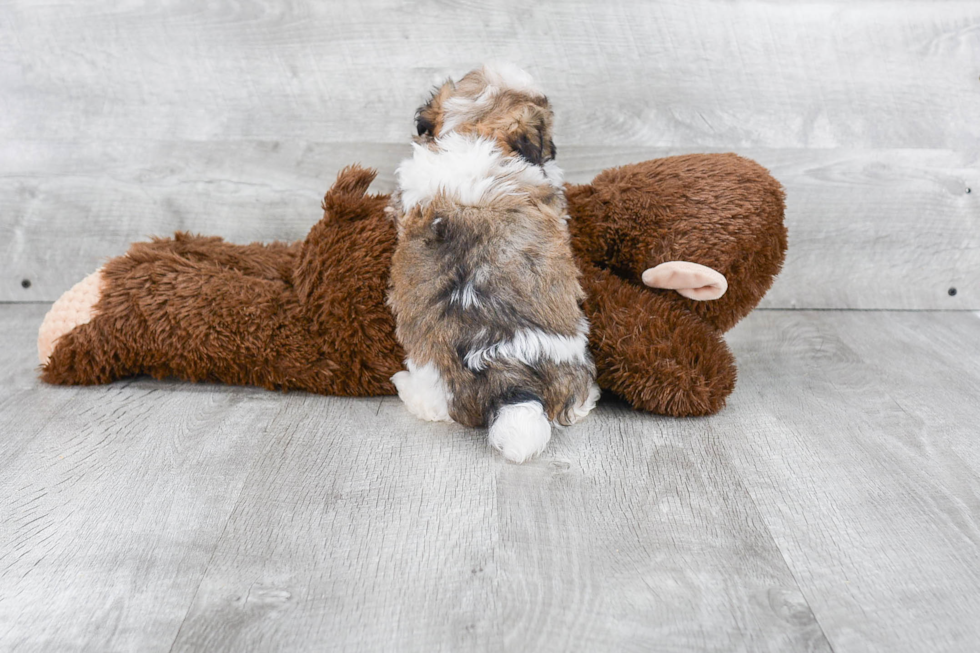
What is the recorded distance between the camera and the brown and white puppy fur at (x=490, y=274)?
1279mm

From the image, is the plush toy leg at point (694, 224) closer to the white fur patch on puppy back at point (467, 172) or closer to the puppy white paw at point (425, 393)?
the white fur patch on puppy back at point (467, 172)

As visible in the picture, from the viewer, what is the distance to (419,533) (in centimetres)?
106

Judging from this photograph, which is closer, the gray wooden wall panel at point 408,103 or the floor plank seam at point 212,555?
the floor plank seam at point 212,555

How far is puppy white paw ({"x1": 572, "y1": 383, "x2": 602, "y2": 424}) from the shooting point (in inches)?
54.3

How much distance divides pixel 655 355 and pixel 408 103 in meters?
0.91

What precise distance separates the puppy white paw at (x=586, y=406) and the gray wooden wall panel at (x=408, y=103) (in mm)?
700

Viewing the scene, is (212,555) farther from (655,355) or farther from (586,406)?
(655,355)

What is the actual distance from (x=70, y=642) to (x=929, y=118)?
2079mm

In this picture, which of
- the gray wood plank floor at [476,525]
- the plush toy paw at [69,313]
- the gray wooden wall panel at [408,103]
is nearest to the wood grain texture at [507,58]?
the gray wooden wall panel at [408,103]

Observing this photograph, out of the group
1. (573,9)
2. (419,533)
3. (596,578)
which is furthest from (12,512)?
(573,9)

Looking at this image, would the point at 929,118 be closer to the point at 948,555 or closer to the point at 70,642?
the point at 948,555

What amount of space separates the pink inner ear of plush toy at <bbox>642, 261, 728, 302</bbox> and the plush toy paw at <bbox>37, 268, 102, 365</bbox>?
3.49 ft

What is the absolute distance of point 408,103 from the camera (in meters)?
1.89

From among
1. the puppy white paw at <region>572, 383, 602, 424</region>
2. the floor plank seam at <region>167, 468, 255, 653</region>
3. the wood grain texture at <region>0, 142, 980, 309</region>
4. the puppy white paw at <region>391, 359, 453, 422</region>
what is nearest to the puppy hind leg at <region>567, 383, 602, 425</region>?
the puppy white paw at <region>572, 383, 602, 424</region>
